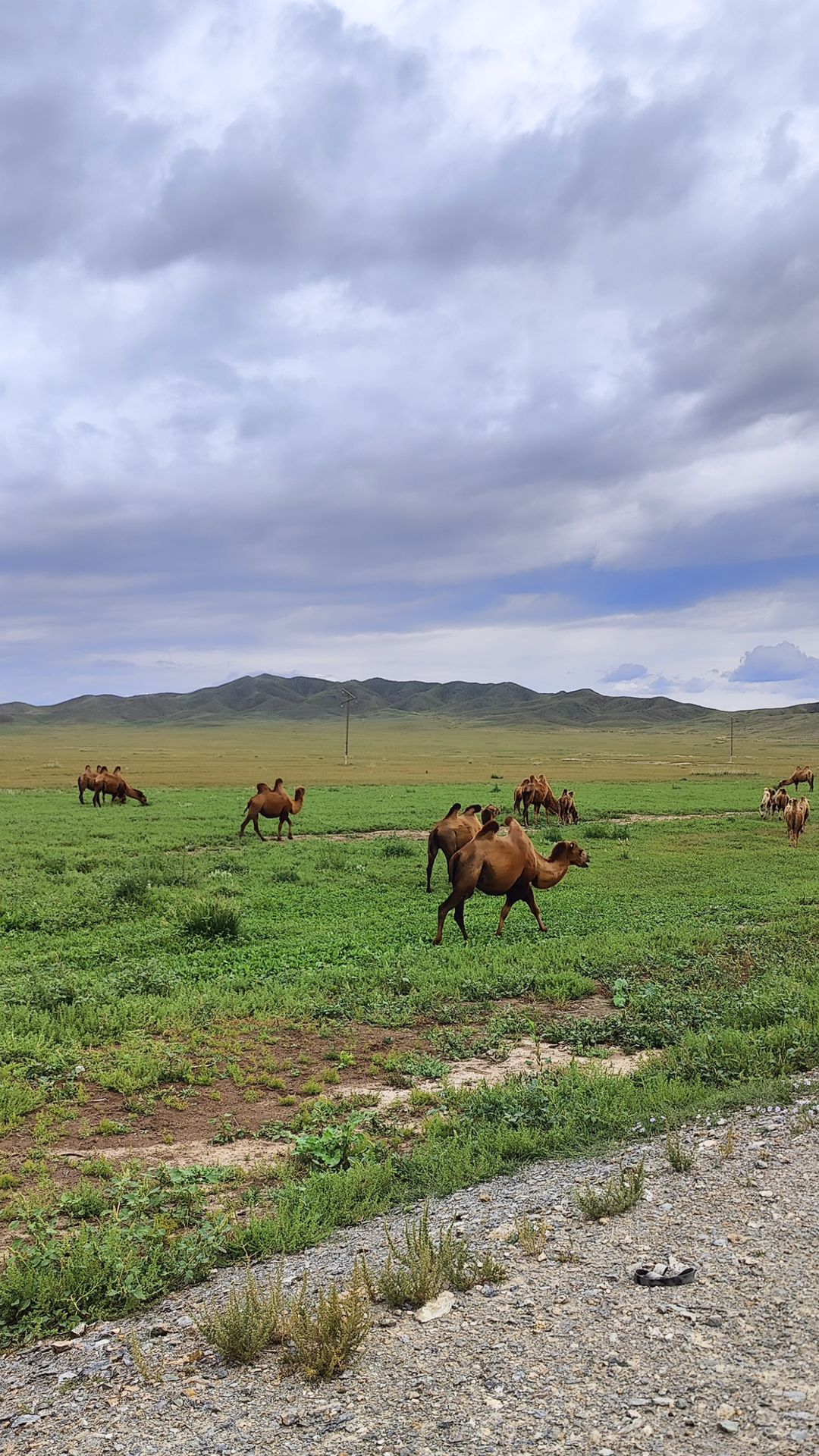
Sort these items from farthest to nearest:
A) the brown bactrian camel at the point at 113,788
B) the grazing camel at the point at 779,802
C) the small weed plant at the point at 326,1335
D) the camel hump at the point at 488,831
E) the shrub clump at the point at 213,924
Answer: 1. the brown bactrian camel at the point at 113,788
2. the grazing camel at the point at 779,802
3. the shrub clump at the point at 213,924
4. the camel hump at the point at 488,831
5. the small weed plant at the point at 326,1335

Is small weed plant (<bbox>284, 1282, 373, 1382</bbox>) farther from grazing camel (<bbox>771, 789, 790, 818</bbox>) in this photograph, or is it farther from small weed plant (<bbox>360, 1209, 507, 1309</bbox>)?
grazing camel (<bbox>771, 789, 790, 818</bbox>)

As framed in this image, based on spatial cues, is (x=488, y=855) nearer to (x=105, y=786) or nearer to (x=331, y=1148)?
(x=331, y=1148)

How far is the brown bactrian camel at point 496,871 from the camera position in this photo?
12.6 meters

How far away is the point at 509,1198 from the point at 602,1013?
15.1 feet

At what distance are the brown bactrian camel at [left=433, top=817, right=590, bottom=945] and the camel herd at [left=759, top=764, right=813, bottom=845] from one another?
14826mm

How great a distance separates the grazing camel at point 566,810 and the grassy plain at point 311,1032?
408 inches

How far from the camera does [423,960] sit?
11875 mm

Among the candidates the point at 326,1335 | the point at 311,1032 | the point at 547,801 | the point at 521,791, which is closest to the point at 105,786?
the point at 521,791

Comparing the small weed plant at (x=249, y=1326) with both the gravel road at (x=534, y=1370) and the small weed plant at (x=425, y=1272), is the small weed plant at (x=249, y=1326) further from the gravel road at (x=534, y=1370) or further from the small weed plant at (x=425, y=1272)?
the small weed plant at (x=425, y=1272)

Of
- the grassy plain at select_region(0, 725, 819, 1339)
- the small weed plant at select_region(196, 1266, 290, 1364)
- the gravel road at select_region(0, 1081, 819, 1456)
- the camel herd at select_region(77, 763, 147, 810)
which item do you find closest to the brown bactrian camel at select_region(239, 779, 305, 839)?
the grassy plain at select_region(0, 725, 819, 1339)

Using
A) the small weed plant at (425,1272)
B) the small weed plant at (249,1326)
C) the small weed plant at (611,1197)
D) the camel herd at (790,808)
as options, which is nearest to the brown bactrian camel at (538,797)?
the camel herd at (790,808)

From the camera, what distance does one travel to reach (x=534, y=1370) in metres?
3.83

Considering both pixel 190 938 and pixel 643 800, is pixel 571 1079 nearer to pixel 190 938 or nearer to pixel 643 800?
pixel 190 938

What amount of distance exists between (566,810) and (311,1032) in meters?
23.0
